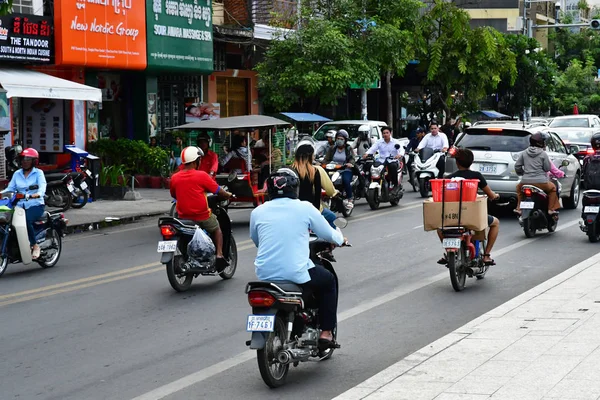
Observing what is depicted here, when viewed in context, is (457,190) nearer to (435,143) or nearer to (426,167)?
(426,167)

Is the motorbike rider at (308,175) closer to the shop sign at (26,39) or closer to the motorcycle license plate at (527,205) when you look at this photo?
the motorcycle license plate at (527,205)

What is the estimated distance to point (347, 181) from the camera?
19953 mm

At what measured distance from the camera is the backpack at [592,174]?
1498cm

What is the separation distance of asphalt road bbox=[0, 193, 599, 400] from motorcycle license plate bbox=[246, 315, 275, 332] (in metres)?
0.54

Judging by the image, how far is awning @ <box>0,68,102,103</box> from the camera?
2069 centimetres

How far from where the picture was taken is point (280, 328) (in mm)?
7273

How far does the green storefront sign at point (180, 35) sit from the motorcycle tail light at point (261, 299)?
69.7 ft

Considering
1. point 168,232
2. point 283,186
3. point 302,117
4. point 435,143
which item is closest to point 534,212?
point 168,232

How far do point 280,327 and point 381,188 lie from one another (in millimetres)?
14215

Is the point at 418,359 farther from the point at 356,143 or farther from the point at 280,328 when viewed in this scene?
the point at 356,143

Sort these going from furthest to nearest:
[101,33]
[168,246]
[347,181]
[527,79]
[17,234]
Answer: [527,79] < [101,33] < [347,181] < [17,234] < [168,246]

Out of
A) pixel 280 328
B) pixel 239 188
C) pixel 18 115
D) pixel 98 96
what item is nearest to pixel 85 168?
pixel 98 96

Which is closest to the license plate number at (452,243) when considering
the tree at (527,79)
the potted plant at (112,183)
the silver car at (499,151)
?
the silver car at (499,151)

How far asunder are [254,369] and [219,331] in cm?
150
